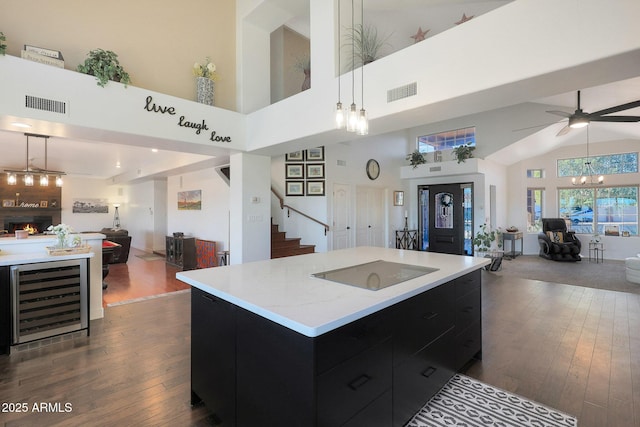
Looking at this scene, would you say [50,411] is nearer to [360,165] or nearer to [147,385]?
[147,385]

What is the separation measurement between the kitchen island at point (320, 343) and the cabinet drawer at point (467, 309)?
0.07ft

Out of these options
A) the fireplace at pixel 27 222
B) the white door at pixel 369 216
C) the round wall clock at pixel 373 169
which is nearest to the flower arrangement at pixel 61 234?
the white door at pixel 369 216

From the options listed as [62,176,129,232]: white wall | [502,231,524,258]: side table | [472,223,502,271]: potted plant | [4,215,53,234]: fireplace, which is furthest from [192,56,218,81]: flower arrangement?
[62,176,129,232]: white wall

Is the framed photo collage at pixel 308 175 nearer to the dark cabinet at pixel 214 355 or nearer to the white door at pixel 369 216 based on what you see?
the white door at pixel 369 216

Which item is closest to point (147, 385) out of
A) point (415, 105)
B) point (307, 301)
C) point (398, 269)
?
point (307, 301)

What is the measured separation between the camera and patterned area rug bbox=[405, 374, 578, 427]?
1.86 m

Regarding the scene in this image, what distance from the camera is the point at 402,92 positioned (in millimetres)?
2875

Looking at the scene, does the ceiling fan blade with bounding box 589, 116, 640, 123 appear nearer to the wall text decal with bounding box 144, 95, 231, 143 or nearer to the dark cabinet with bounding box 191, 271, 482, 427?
the dark cabinet with bounding box 191, 271, 482, 427

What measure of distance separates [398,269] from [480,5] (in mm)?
4612

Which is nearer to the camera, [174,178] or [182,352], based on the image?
[182,352]

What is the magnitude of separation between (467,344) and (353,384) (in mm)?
1554

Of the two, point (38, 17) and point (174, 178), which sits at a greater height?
point (38, 17)

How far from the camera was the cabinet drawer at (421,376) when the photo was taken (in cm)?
168

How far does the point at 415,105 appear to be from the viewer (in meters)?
2.77
